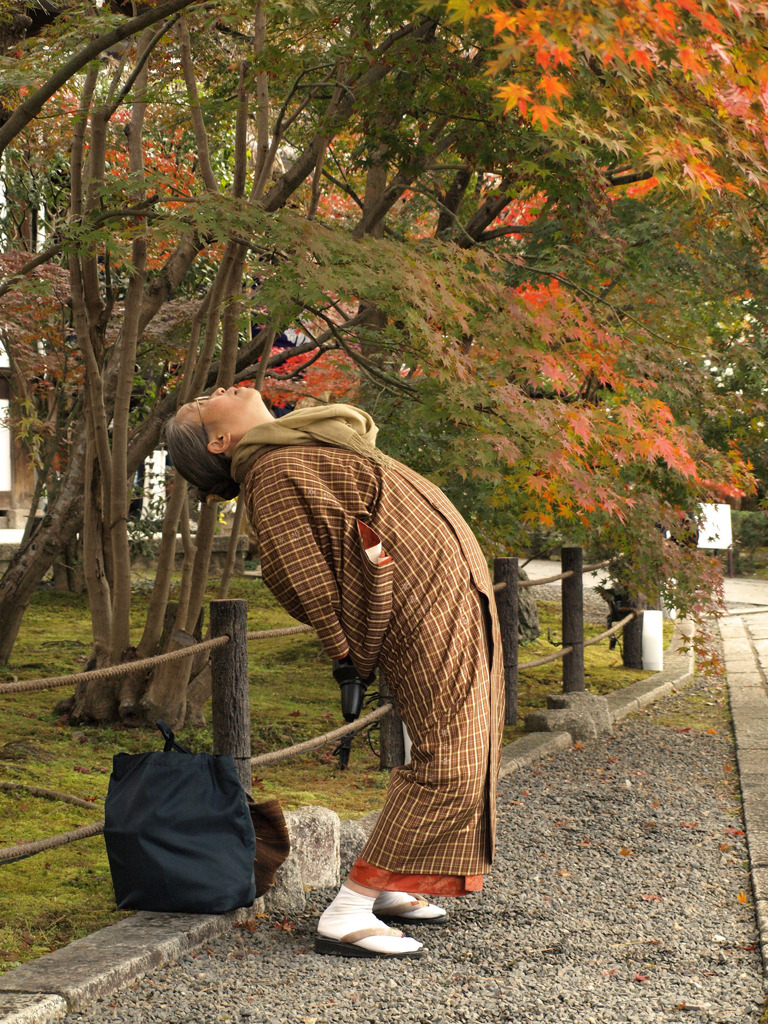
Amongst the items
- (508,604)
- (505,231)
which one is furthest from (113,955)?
(505,231)

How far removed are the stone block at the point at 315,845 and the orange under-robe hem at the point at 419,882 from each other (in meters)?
0.51

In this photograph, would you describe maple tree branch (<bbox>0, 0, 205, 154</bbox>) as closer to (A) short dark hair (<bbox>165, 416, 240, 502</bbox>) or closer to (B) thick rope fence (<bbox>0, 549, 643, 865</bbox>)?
(A) short dark hair (<bbox>165, 416, 240, 502</bbox>)

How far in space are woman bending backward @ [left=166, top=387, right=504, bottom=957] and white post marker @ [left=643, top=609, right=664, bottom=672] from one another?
6.47 metres

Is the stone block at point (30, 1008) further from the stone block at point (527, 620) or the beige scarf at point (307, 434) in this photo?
the stone block at point (527, 620)

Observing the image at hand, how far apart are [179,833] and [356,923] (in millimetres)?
579

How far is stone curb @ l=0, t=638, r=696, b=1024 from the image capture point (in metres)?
2.41

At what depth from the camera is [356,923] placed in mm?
2904

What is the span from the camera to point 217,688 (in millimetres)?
3311

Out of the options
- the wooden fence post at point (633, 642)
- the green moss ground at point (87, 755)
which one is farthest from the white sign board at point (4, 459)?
the wooden fence post at point (633, 642)

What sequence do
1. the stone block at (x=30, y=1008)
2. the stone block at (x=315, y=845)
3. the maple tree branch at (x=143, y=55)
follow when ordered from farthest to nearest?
the maple tree branch at (x=143, y=55), the stone block at (x=315, y=845), the stone block at (x=30, y=1008)

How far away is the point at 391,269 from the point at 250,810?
2233 mm

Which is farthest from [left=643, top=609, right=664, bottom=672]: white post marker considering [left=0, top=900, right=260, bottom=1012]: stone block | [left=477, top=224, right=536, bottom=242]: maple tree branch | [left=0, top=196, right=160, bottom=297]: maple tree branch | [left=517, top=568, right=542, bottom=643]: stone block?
[left=0, top=900, right=260, bottom=1012]: stone block

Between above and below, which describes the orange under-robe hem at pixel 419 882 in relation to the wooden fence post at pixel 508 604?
below

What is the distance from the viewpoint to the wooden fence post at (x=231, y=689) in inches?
130
